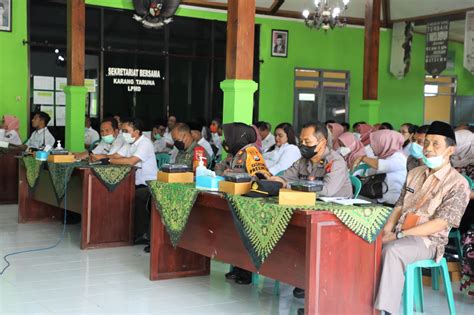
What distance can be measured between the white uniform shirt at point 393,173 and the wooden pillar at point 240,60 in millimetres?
1357

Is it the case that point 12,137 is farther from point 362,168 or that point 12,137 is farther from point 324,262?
point 324,262

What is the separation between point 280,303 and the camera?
179 inches

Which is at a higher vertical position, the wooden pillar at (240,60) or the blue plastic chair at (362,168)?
the wooden pillar at (240,60)

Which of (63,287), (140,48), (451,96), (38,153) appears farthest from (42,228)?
(451,96)

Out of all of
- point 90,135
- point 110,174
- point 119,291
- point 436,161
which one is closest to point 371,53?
point 90,135

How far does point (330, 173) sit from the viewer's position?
441cm

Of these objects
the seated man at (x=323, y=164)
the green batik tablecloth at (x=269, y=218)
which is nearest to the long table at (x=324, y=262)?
the green batik tablecloth at (x=269, y=218)

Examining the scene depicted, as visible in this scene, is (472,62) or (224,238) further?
(472,62)

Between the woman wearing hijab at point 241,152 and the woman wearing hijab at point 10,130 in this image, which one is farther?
the woman wearing hijab at point 10,130

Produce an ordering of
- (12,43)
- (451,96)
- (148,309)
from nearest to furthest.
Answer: (148,309) → (12,43) → (451,96)

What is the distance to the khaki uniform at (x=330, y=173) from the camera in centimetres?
439

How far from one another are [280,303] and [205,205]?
843mm

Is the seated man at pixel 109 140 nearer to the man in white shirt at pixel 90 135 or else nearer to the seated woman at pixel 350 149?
the seated woman at pixel 350 149

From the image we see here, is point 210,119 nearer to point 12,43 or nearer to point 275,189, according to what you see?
point 12,43
